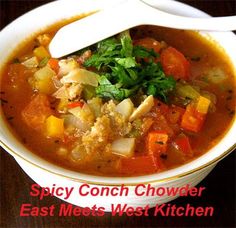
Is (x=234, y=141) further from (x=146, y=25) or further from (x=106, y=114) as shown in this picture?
(x=146, y=25)

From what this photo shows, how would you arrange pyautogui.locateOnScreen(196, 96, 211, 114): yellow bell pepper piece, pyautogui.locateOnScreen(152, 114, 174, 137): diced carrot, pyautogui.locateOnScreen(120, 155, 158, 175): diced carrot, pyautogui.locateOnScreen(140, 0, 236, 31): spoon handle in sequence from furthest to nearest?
pyautogui.locateOnScreen(140, 0, 236, 31): spoon handle
pyautogui.locateOnScreen(196, 96, 211, 114): yellow bell pepper piece
pyautogui.locateOnScreen(152, 114, 174, 137): diced carrot
pyautogui.locateOnScreen(120, 155, 158, 175): diced carrot

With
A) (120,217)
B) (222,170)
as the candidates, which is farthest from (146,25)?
(120,217)

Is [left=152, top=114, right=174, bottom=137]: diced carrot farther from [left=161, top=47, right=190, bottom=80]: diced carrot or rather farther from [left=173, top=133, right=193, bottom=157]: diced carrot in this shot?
[left=161, top=47, right=190, bottom=80]: diced carrot

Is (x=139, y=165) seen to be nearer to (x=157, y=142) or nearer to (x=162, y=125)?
(x=157, y=142)

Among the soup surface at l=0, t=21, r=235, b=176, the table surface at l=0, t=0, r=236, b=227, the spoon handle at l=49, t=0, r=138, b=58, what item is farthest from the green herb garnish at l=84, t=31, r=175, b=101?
the table surface at l=0, t=0, r=236, b=227

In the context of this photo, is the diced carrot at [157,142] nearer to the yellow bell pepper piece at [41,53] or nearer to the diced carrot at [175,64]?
the diced carrot at [175,64]

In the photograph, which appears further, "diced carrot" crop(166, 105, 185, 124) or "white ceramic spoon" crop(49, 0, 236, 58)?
"white ceramic spoon" crop(49, 0, 236, 58)

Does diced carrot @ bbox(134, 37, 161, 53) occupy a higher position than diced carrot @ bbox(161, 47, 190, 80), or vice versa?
diced carrot @ bbox(134, 37, 161, 53)
